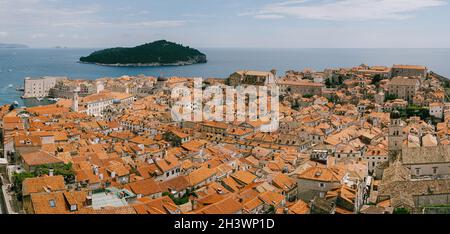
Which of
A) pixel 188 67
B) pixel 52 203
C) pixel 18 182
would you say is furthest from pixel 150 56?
pixel 52 203

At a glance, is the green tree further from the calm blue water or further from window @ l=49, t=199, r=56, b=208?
the calm blue water

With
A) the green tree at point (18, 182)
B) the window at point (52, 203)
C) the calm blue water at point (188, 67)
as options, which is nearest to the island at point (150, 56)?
the calm blue water at point (188, 67)

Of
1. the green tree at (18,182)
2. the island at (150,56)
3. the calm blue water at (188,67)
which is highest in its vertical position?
the island at (150,56)

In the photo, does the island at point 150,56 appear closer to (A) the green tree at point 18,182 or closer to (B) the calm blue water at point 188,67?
(B) the calm blue water at point 188,67

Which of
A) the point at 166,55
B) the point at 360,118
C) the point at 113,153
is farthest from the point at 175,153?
the point at 166,55

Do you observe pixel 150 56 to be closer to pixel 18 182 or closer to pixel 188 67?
pixel 188 67

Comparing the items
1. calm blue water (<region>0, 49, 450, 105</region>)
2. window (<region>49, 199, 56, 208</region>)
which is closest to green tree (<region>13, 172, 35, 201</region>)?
window (<region>49, 199, 56, 208</region>)

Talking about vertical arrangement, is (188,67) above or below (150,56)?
below

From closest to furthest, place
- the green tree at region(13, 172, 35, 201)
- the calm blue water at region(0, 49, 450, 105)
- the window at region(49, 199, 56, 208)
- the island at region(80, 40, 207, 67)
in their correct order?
the window at region(49, 199, 56, 208) < the green tree at region(13, 172, 35, 201) < the calm blue water at region(0, 49, 450, 105) < the island at region(80, 40, 207, 67)
